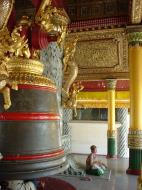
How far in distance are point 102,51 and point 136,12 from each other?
1.80 meters

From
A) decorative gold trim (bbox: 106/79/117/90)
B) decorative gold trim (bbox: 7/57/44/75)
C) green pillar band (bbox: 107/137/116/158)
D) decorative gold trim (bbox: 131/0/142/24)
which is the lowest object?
green pillar band (bbox: 107/137/116/158)

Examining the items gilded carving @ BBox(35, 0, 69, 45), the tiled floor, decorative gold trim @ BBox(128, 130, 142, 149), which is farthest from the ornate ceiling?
gilded carving @ BBox(35, 0, 69, 45)

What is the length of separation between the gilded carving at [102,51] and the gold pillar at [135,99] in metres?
0.32

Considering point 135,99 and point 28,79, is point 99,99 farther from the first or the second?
point 28,79

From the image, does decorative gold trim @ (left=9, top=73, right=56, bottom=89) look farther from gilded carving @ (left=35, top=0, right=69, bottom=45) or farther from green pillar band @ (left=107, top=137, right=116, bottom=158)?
green pillar band @ (left=107, top=137, right=116, bottom=158)

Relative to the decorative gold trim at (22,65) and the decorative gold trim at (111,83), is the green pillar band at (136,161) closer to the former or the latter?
the decorative gold trim at (111,83)

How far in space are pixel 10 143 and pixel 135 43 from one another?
5.57 metres

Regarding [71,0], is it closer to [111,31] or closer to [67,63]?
[111,31]

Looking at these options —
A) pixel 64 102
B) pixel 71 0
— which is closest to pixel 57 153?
pixel 64 102

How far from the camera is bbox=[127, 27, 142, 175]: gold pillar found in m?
6.05

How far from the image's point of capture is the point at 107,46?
681cm

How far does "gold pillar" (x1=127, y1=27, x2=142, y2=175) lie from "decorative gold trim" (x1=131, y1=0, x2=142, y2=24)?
12.1 inches

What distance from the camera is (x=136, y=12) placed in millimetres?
5219

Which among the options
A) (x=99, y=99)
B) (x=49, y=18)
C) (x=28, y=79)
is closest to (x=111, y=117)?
(x=99, y=99)
